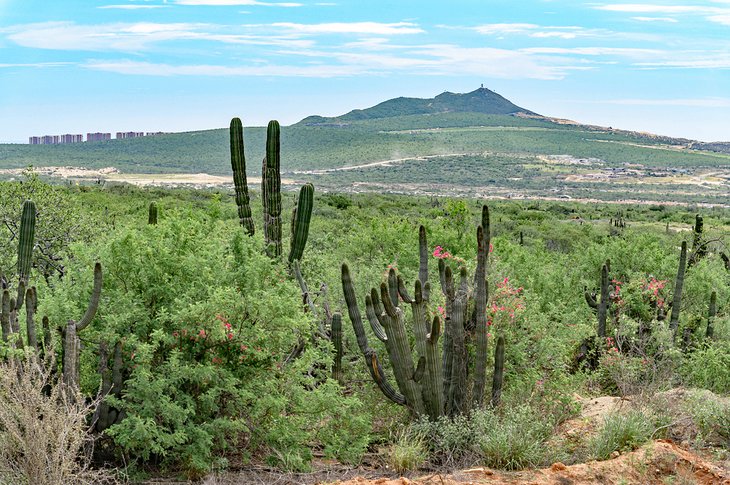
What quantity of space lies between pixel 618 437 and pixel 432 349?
2540 millimetres

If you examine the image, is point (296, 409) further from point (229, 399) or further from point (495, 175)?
point (495, 175)

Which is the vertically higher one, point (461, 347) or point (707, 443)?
point (461, 347)

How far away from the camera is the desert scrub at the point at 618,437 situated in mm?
8719

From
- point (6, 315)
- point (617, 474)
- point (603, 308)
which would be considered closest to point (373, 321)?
point (617, 474)

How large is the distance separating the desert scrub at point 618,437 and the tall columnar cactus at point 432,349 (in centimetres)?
190

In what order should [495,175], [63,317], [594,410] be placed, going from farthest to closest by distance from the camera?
1. [495,175]
2. [594,410]
3. [63,317]

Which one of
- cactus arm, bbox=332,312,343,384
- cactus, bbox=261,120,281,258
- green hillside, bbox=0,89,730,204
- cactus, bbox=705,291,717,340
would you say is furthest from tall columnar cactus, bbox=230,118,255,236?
green hillside, bbox=0,89,730,204

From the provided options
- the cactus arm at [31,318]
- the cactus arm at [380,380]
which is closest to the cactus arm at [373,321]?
the cactus arm at [380,380]

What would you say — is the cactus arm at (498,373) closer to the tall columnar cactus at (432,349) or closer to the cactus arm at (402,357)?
the tall columnar cactus at (432,349)

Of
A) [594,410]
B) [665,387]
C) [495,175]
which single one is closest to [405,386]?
[594,410]

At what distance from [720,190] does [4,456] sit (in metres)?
118

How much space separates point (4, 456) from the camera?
7.18 meters

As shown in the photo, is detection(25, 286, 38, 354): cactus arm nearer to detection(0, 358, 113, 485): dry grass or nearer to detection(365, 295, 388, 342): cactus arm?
detection(0, 358, 113, 485): dry grass

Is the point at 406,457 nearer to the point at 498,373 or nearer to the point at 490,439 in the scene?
the point at 490,439
